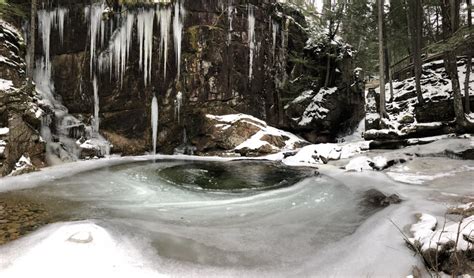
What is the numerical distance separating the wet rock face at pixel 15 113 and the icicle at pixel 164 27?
664 centimetres

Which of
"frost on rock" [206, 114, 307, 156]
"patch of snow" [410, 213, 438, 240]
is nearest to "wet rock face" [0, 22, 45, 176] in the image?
"frost on rock" [206, 114, 307, 156]

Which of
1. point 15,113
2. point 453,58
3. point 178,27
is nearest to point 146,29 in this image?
point 178,27

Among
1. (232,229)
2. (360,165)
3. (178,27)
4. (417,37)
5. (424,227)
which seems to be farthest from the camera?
(178,27)

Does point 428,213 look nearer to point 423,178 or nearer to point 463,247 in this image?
point 463,247

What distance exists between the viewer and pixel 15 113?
10.5m

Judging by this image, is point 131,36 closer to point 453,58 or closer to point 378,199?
point 453,58

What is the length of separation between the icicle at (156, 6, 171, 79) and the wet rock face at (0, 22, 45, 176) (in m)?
6.64

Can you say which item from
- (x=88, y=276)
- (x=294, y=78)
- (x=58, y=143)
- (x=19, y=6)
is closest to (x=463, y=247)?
(x=88, y=276)

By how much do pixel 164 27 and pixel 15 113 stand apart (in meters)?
8.85

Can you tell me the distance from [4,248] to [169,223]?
215 cm

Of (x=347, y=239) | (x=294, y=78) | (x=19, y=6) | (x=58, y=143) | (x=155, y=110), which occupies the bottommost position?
(x=347, y=239)

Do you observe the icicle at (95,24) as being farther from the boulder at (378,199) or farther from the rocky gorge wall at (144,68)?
the boulder at (378,199)

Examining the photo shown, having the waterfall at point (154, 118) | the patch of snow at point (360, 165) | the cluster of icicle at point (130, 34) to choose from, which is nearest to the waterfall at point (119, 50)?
the cluster of icicle at point (130, 34)

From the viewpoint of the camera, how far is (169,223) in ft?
16.6
